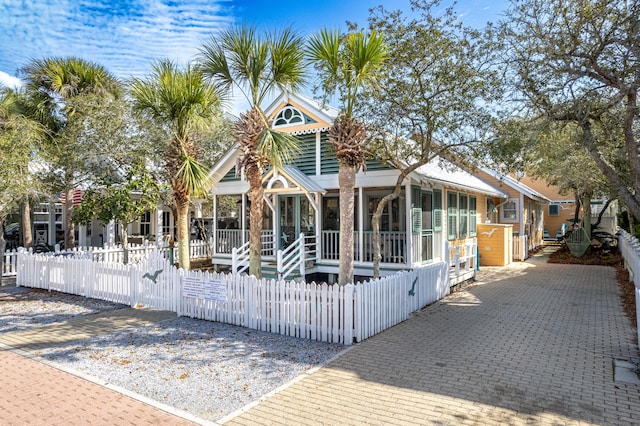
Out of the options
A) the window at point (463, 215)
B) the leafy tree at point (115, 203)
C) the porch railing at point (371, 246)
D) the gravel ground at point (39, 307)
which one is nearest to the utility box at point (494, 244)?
the window at point (463, 215)

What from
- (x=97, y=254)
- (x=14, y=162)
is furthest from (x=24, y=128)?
(x=97, y=254)

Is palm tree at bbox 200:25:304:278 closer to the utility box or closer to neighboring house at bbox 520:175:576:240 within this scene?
the utility box

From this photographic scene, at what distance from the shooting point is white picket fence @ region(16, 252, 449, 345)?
8031mm

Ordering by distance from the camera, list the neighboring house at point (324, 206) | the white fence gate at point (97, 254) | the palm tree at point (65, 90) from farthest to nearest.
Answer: the palm tree at point (65, 90), the white fence gate at point (97, 254), the neighboring house at point (324, 206)

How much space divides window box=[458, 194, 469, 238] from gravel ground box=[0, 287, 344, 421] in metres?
11.4

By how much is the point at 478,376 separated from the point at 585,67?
790 cm

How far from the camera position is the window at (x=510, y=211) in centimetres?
2377

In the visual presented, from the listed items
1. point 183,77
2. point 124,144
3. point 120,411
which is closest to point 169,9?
point 183,77

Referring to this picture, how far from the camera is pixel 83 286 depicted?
40.8ft

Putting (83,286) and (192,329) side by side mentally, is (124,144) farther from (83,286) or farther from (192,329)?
(192,329)

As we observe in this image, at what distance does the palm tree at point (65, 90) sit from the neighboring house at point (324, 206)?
738cm

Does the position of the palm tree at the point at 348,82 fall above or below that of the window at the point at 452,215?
above

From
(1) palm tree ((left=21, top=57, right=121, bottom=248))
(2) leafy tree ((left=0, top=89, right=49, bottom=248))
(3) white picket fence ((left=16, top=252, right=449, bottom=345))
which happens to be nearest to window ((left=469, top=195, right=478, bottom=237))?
(3) white picket fence ((left=16, top=252, right=449, bottom=345))

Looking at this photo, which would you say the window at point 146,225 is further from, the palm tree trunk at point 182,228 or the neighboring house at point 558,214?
the neighboring house at point 558,214
